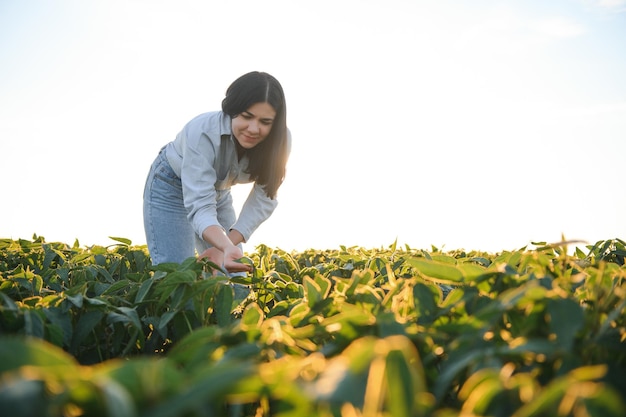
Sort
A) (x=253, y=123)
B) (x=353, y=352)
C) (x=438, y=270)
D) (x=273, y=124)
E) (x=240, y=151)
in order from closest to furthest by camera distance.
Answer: (x=353, y=352) → (x=438, y=270) → (x=253, y=123) → (x=273, y=124) → (x=240, y=151)


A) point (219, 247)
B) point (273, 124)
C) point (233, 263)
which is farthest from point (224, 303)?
point (273, 124)

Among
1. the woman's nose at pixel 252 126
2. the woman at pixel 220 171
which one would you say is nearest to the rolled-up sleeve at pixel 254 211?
the woman at pixel 220 171

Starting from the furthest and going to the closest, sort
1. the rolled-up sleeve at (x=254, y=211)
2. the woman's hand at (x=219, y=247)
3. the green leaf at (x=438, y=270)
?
1. the rolled-up sleeve at (x=254, y=211)
2. the woman's hand at (x=219, y=247)
3. the green leaf at (x=438, y=270)

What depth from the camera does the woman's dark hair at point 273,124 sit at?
144 inches

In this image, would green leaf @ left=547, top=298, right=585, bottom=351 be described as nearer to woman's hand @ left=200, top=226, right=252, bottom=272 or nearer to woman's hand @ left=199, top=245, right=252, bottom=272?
woman's hand @ left=199, top=245, right=252, bottom=272

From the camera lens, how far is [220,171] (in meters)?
4.16

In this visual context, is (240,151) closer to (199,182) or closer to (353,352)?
(199,182)

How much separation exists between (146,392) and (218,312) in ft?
2.85

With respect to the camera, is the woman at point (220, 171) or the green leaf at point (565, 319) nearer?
the green leaf at point (565, 319)

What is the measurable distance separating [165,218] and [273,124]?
119 cm

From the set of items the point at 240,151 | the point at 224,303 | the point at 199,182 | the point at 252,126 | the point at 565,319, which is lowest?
the point at 224,303

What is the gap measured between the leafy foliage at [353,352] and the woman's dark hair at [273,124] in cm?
221

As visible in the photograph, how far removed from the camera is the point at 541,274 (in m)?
1.17

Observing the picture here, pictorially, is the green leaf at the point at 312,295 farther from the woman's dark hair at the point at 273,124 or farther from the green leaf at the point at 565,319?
the woman's dark hair at the point at 273,124
